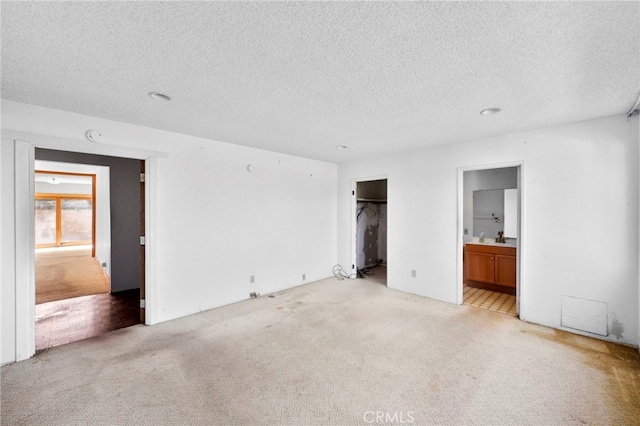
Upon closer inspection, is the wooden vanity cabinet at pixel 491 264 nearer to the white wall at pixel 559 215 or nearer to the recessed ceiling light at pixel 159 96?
the white wall at pixel 559 215

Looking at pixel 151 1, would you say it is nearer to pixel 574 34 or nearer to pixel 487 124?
pixel 574 34

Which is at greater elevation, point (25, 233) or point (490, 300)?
point (25, 233)

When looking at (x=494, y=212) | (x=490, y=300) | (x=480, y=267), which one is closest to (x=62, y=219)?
(x=480, y=267)

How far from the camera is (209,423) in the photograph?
175 centimetres

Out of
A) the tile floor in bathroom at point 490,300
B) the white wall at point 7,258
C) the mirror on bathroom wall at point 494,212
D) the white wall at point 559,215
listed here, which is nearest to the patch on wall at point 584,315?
the white wall at point 559,215

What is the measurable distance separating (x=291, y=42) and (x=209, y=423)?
237 cm

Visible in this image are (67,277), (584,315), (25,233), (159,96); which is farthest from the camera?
(67,277)

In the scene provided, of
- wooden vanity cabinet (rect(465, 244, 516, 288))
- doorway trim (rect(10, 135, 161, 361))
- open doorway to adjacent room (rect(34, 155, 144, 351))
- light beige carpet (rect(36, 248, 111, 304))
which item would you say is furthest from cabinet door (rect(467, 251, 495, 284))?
light beige carpet (rect(36, 248, 111, 304))

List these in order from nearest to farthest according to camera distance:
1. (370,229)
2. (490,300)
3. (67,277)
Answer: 1. (490,300)
2. (67,277)
3. (370,229)

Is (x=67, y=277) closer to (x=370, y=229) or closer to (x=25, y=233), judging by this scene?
(x=25, y=233)

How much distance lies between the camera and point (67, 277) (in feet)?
17.9

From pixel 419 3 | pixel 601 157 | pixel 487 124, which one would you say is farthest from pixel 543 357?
pixel 419 3

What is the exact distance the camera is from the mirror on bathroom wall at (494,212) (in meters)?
4.75

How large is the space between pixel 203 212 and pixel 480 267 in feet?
14.7
